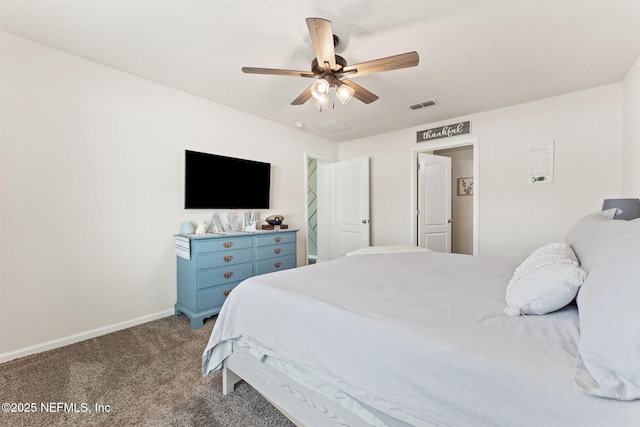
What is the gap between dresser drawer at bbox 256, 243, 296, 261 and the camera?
3.13 meters

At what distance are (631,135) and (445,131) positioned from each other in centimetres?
180

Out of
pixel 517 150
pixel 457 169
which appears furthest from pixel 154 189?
pixel 457 169

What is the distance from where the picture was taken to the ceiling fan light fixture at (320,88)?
1.94 m

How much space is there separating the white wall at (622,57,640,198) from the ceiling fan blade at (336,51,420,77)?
2108 millimetres

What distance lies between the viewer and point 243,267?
9.68 ft

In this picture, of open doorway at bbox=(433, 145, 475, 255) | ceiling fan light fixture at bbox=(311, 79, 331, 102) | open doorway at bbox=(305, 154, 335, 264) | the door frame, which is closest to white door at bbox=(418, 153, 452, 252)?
the door frame

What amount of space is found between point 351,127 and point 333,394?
3.69 metres

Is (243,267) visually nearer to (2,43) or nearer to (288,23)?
(288,23)

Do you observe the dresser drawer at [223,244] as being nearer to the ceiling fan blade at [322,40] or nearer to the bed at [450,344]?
the bed at [450,344]

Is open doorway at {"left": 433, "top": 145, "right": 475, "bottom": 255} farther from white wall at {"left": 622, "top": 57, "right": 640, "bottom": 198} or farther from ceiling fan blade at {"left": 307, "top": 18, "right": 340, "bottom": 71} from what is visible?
ceiling fan blade at {"left": 307, "top": 18, "right": 340, "bottom": 71}

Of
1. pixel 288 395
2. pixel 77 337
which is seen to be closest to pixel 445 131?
pixel 288 395

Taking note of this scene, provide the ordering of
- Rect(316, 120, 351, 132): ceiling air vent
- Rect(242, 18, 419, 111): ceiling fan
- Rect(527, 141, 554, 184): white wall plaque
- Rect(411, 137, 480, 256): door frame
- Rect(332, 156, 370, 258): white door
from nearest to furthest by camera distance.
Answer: Rect(242, 18, 419, 111): ceiling fan → Rect(527, 141, 554, 184): white wall plaque → Rect(411, 137, 480, 256): door frame → Rect(316, 120, 351, 132): ceiling air vent → Rect(332, 156, 370, 258): white door

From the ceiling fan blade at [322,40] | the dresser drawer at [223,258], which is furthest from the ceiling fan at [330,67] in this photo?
the dresser drawer at [223,258]

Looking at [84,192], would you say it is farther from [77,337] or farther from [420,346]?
[420,346]
